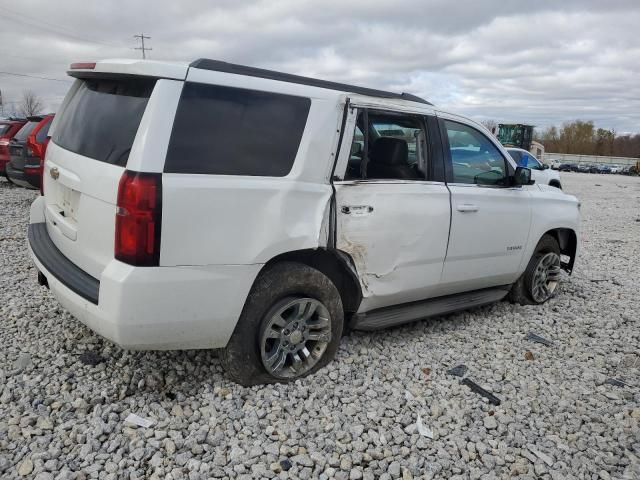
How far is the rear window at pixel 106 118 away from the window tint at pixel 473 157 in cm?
246

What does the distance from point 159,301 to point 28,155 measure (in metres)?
8.67

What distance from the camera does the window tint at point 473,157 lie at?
4.28 meters

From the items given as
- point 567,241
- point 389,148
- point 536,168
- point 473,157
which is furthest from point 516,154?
point 389,148

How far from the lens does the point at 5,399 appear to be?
3074mm

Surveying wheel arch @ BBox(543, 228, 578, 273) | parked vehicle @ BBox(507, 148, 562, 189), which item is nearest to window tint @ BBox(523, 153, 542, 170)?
parked vehicle @ BBox(507, 148, 562, 189)

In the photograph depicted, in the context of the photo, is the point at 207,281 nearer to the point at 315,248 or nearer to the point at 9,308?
the point at 315,248

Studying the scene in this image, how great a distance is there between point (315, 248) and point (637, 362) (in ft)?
9.56

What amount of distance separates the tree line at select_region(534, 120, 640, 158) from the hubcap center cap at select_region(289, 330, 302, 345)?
102255 millimetres

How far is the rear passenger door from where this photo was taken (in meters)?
4.21

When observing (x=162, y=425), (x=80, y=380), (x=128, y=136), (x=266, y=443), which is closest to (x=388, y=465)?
(x=266, y=443)

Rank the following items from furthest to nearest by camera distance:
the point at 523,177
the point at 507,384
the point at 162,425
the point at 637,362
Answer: the point at 523,177
the point at 637,362
the point at 507,384
the point at 162,425

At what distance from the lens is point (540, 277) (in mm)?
5441

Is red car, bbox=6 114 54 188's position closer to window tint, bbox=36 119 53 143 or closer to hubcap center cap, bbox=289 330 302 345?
window tint, bbox=36 119 53 143

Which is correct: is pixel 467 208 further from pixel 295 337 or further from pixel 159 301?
pixel 159 301
